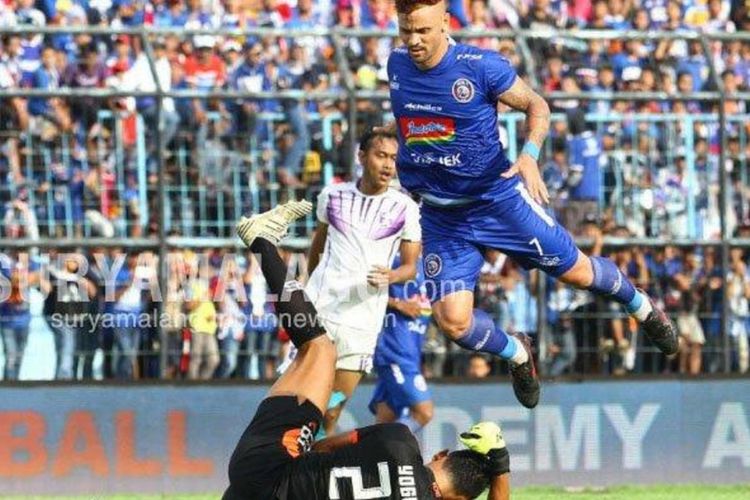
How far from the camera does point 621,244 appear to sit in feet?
50.2

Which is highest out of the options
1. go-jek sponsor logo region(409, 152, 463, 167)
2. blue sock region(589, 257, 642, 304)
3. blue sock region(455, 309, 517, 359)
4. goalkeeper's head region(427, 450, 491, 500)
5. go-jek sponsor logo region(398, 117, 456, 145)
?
go-jek sponsor logo region(398, 117, 456, 145)

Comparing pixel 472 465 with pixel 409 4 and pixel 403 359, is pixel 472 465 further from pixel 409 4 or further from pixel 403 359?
pixel 403 359

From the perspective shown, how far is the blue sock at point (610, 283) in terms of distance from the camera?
38.5ft

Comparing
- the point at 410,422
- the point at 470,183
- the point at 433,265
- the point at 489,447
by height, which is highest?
the point at 470,183

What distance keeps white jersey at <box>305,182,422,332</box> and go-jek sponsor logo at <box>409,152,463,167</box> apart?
1.54 meters

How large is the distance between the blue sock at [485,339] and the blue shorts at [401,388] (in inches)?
97.9

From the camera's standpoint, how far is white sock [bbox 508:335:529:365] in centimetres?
1185

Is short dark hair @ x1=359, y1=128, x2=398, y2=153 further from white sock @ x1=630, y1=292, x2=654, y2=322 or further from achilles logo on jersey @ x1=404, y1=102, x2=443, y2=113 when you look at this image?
white sock @ x1=630, y1=292, x2=654, y2=322

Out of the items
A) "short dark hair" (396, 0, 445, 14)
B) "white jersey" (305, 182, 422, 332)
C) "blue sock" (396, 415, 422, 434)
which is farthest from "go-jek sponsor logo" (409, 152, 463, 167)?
"blue sock" (396, 415, 422, 434)

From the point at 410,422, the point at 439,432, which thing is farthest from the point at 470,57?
the point at 439,432

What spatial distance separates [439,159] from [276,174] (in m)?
4.05

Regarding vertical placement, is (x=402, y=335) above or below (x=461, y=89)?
below

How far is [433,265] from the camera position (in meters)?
11.6

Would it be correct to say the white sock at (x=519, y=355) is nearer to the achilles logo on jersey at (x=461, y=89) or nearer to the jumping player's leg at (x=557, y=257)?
the jumping player's leg at (x=557, y=257)
